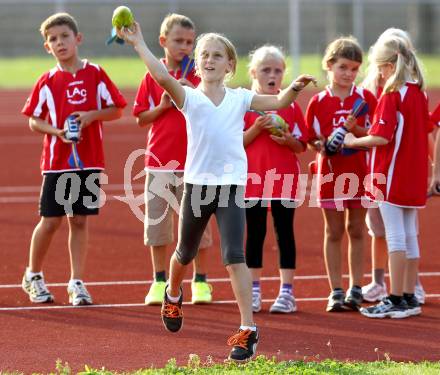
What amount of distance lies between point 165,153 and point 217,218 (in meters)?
1.64

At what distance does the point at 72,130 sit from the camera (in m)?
7.91

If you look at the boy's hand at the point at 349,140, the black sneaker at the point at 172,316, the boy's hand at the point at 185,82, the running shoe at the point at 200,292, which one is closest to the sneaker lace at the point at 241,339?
the black sneaker at the point at 172,316

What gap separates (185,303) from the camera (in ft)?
26.2

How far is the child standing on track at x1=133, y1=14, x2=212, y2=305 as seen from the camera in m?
8.00

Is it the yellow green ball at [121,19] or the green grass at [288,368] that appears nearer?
the green grass at [288,368]

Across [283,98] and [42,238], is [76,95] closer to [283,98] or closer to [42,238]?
[42,238]

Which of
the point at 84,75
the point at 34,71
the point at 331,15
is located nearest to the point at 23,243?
the point at 84,75

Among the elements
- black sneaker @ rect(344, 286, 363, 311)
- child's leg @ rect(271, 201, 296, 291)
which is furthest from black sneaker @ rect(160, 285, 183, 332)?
black sneaker @ rect(344, 286, 363, 311)

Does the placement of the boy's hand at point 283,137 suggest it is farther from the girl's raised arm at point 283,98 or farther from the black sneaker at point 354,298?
the black sneaker at point 354,298

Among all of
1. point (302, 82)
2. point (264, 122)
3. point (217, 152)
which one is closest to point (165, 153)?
point (264, 122)

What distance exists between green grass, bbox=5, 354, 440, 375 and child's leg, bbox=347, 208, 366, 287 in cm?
190

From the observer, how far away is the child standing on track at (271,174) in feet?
25.2

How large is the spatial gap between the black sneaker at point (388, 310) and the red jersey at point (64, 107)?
2.31m

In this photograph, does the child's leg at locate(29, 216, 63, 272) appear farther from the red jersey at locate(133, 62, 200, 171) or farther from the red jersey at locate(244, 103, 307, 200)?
the red jersey at locate(244, 103, 307, 200)
